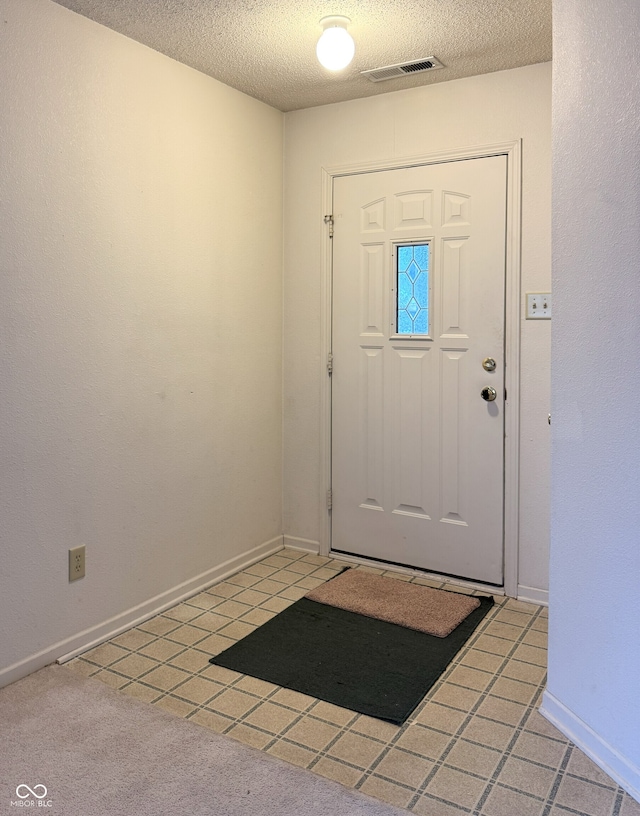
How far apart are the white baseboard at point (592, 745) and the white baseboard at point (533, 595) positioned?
918 mm

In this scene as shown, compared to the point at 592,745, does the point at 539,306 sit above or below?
above

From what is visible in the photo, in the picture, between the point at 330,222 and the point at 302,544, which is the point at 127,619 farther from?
the point at 330,222

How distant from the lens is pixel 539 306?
3080 millimetres

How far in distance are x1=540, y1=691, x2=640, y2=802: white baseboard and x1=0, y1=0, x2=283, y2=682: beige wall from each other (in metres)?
1.67

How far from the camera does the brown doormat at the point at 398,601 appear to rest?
2.95 m

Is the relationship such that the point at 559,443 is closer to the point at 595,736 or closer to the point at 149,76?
the point at 595,736

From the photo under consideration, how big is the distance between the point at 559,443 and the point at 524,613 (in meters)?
1.23

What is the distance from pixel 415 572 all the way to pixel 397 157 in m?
2.01

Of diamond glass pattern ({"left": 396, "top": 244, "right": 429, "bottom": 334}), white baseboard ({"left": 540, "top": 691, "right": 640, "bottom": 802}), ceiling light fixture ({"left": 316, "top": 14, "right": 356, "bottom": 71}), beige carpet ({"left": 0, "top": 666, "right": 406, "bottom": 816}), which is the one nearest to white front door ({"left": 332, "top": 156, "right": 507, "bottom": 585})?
diamond glass pattern ({"left": 396, "top": 244, "right": 429, "bottom": 334})

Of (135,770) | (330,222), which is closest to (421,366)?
(330,222)

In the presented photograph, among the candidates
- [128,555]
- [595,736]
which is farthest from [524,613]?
[128,555]

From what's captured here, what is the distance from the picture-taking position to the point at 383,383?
3.53 metres

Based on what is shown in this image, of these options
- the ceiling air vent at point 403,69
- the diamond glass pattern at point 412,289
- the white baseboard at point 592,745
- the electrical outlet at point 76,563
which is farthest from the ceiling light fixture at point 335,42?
the white baseboard at point 592,745

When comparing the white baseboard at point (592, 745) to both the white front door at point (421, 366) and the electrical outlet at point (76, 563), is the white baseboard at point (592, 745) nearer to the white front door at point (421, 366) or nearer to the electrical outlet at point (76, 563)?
the white front door at point (421, 366)
